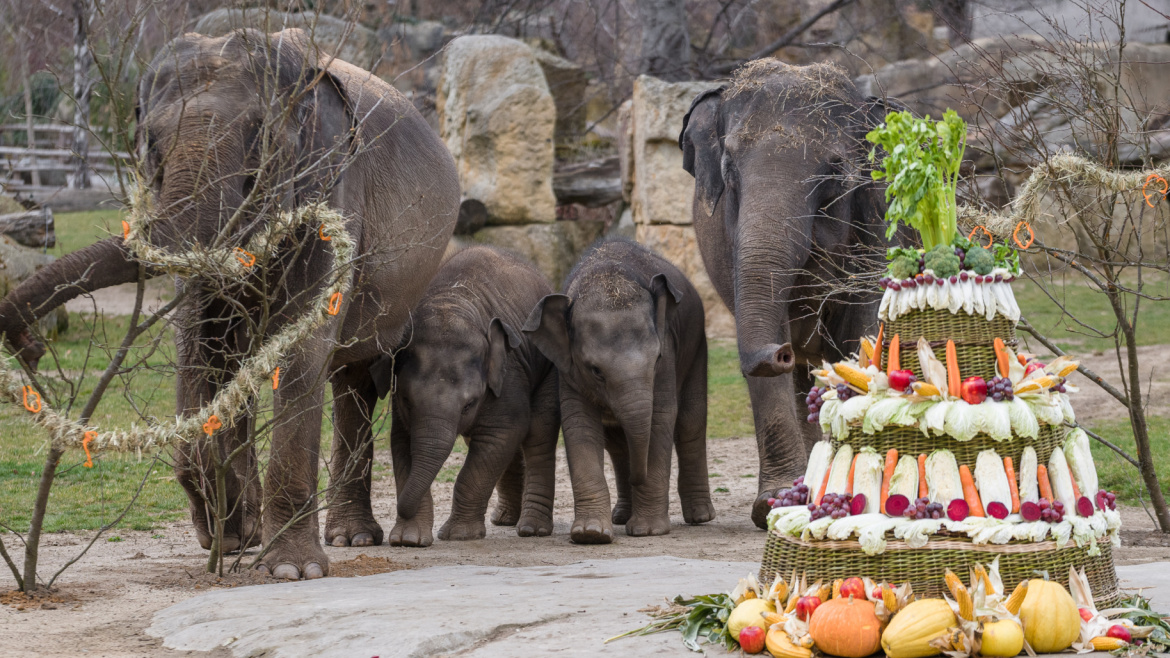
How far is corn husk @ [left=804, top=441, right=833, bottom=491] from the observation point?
459cm

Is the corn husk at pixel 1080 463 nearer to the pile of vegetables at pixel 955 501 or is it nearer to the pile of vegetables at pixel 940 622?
the pile of vegetables at pixel 955 501

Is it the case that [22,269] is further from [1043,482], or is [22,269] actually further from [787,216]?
[1043,482]

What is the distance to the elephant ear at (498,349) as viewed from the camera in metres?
8.13

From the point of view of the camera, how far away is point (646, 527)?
802 centimetres

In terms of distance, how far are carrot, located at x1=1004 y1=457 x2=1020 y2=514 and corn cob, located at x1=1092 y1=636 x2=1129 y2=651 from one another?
0.45 m

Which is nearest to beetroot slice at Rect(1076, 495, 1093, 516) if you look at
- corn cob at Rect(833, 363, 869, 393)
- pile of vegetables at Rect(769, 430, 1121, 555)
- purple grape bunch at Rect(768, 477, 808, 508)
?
pile of vegetables at Rect(769, 430, 1121, 555)

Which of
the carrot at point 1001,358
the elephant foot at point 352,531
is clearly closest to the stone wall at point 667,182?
the elephant foot at point 352,531

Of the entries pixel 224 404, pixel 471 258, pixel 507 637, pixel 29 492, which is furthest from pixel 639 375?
pixel 29 492

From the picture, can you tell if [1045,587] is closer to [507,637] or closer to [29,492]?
[507,637]

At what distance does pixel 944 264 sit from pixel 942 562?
987 millimetres

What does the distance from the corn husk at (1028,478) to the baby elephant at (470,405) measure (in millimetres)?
4082

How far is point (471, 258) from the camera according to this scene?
900 centimetres

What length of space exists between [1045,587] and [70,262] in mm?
3958

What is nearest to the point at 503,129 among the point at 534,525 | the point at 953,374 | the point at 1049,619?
the point at 534,525
